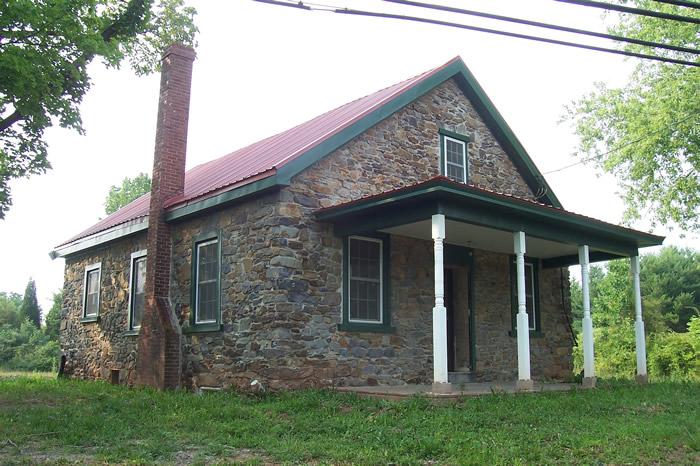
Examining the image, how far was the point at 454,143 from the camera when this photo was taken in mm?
15148

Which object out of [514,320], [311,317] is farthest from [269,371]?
[514,320]

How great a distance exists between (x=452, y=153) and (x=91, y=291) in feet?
32.6

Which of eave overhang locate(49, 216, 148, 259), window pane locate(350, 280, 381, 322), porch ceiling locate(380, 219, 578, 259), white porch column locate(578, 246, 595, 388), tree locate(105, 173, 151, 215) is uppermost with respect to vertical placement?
tree locate(105, 173, 151, 215)

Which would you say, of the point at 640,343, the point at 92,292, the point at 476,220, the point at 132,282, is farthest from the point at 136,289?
the point at 640,343

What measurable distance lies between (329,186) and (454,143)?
13.6 feet

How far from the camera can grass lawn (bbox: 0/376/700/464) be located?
22.8 ft

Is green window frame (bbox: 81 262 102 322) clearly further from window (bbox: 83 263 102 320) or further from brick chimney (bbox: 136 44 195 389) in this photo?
brick chimney (bbox: 136 44 195 389)

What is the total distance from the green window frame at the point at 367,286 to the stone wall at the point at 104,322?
5.63 m

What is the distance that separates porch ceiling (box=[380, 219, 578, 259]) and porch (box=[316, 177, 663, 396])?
0.06 feet

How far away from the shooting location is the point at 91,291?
17859mm

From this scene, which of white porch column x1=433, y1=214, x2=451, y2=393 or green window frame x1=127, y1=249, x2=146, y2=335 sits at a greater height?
green window frame x1=127, y1=249, x2=146, y2=335

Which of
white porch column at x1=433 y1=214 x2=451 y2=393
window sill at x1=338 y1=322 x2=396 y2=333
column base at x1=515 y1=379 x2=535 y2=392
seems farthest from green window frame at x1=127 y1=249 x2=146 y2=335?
column base at x1=515 y1=379 x2=535 y2=392

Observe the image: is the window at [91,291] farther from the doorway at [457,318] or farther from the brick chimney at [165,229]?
the doorway at [457,318]

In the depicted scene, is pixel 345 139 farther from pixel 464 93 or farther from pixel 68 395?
pixel 68 395
